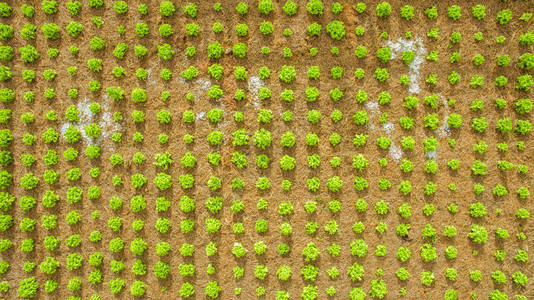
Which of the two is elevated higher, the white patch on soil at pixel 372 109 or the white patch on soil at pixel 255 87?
the white patch on soil at pixel 255 87

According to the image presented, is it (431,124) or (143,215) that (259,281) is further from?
(431,124)

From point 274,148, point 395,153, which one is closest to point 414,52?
point 395,153

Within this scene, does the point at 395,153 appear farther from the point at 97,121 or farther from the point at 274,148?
the point at 97,121

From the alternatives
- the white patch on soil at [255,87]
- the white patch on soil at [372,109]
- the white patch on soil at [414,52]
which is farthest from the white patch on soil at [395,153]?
the white patch on soil at [255,87]

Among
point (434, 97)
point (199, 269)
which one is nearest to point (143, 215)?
point (199, 269)

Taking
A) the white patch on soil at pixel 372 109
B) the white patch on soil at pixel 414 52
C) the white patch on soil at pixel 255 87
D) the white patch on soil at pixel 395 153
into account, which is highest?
the white patch on soil at pixel 414 52

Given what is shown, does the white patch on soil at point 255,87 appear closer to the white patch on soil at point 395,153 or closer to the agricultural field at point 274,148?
the agricultural field at point 274,148
